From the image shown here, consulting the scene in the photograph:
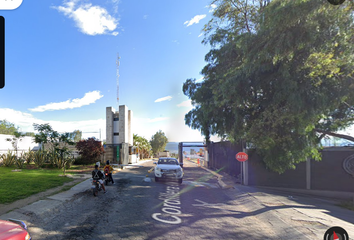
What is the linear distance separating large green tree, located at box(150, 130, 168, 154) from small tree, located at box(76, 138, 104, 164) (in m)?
46.6

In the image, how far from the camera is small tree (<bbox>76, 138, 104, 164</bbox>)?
23.7 meters

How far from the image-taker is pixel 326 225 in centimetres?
620

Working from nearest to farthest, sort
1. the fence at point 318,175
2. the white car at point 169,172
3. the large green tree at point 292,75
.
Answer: the large green tree at point 292,75 → the white car at point 169,172 → the fence at point 318,175

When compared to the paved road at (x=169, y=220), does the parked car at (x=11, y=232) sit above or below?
above

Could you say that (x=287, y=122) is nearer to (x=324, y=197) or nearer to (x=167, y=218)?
(x=167, y=218)

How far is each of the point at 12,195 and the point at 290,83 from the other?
11.5 meters

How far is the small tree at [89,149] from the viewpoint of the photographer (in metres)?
23.7

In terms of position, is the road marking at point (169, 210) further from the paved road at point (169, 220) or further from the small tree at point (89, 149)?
the small tree at point (89, 149)

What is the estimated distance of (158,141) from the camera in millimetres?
71000

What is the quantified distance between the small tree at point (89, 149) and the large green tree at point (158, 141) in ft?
153

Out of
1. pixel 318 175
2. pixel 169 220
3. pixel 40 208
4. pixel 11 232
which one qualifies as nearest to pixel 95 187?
pixel 40 208

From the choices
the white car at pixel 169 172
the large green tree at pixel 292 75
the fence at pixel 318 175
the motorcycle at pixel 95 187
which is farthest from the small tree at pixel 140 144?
the large green tree at pixel 292 75

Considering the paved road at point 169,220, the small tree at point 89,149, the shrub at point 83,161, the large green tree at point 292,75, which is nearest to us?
the paved road at point 169,220

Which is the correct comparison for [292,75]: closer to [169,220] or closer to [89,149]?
[169,220]
